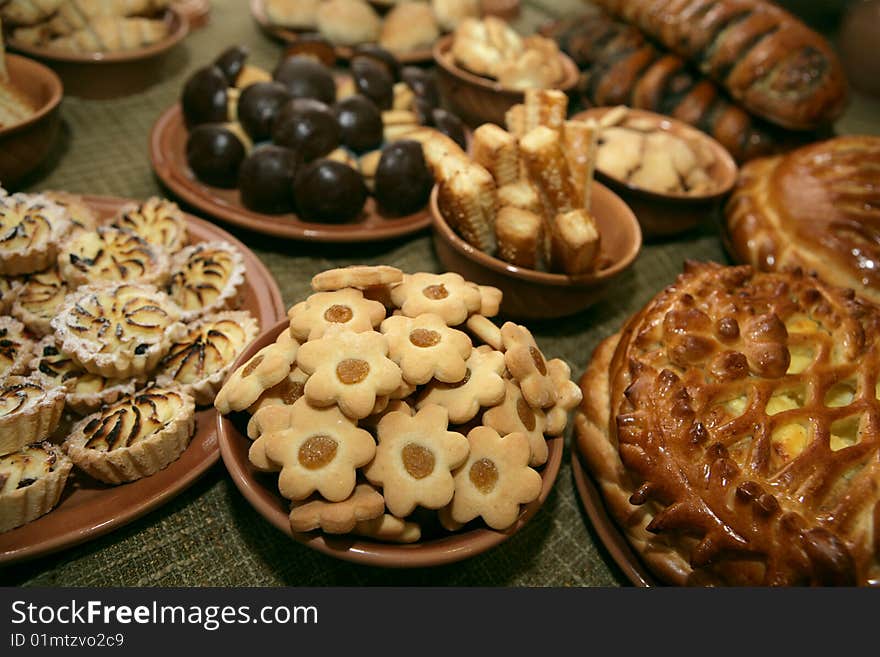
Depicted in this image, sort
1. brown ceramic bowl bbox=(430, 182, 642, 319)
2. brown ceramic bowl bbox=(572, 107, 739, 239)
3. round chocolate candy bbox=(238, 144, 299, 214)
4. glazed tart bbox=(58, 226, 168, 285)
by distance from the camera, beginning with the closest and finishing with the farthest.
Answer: glazed tart bbox=(58, 226, 168, 285) < brown ceramic bowl bbox=(430, 182, 642, 319) < round chocolate candy bbox=(238, 144, 299, 214) < brown ceramic bowl bbox=(572, 107, 739, 239)

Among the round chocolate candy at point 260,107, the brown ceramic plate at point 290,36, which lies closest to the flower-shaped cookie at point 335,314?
the round chocolate candy at point 260,107

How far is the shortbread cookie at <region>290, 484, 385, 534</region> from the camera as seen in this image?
833 mm

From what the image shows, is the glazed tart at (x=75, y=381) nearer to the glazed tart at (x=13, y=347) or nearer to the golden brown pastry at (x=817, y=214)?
the glazed tart at (x=13, y=347)

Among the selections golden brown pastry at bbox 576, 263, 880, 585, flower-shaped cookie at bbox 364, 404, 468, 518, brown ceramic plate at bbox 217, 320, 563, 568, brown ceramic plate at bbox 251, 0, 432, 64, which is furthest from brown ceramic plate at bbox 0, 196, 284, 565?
brown ceramic plate at bbox 251, 0, 432, 64

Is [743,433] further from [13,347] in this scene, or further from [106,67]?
[106,67]

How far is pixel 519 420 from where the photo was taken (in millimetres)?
975

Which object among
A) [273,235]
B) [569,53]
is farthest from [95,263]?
[569,53]

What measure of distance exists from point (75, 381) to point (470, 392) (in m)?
0.72

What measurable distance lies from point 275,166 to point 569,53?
144 cm

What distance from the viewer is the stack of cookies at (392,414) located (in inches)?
34.3

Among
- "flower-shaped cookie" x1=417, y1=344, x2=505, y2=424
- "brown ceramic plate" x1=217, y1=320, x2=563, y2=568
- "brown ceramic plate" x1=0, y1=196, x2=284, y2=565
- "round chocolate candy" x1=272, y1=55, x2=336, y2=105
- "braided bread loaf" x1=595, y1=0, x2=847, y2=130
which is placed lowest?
"brown ceramic plate" x1=0, y1=196, x2=284, y2=565

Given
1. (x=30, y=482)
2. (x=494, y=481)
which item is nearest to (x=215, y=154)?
(x=30, y=482)

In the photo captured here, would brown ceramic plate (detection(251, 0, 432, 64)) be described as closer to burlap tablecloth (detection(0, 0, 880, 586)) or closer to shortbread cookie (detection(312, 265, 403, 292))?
burlap tablecloth (detection(0, 0, 880, 586))

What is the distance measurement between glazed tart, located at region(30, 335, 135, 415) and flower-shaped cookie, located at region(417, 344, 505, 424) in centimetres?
57
